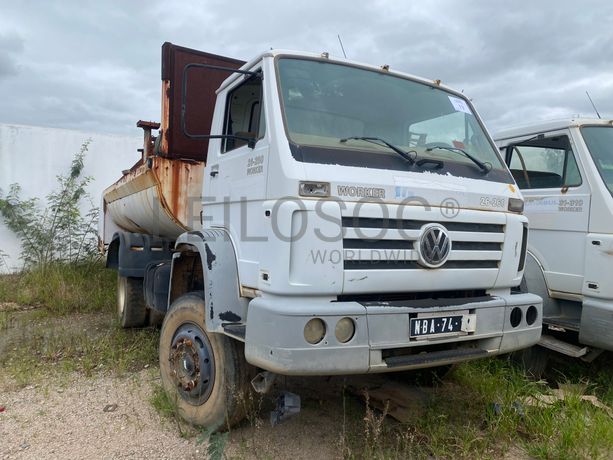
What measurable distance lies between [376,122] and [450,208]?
77 cm

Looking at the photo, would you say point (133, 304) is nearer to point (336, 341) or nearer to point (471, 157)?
point (336, 341)

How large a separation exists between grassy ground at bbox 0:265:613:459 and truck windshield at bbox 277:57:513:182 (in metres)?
1.55

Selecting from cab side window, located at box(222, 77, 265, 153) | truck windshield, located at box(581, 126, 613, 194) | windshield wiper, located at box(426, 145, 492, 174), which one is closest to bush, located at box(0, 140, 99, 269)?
cab side window, located at box(222, 77, 265, 153)

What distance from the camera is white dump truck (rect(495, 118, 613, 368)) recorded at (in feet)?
12.8

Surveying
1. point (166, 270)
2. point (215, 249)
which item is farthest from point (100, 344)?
point (215, 249)

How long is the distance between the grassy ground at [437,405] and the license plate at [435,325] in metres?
0.57

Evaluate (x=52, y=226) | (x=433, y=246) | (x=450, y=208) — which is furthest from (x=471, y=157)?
(x=52, y=226)

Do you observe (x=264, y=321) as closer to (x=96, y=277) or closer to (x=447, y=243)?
(x=447, y=243)

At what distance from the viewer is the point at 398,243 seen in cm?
283

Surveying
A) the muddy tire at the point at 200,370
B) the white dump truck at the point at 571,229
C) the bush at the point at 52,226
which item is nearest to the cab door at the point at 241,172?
the muddy tire at the point at 200,370

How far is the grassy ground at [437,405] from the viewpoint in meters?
3.06

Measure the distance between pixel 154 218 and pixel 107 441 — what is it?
6.97 feet

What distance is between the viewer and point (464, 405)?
3732mm

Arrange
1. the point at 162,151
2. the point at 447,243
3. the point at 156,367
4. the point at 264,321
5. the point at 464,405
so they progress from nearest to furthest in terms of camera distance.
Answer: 1. the point at 264,321
2. the point at 447,243
3. the point at 464,405
4. the point at 162,151
5. the point at 156,367
